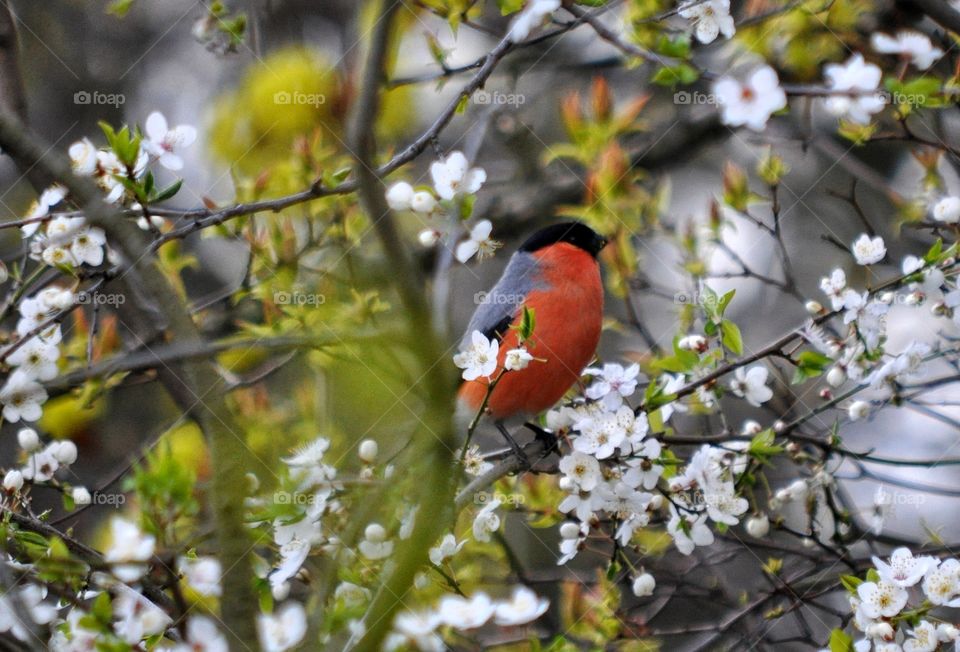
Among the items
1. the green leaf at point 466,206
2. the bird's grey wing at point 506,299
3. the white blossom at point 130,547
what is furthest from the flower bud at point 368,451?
the white blossom at point 130,547

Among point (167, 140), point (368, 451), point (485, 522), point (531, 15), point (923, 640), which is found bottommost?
point (923, 640)

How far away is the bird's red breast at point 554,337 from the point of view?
327 cm

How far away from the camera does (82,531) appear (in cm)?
493

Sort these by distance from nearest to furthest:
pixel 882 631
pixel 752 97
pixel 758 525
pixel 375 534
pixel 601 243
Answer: pixel 752 97, pixel 882 631, pixel 375 534, pixel 758 525, pixel 601 243

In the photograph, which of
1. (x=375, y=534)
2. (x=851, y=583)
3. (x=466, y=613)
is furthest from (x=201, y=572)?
(x=851, y=583)

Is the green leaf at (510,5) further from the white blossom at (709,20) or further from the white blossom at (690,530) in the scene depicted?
the white blossom at (690,530)

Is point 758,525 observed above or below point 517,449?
below

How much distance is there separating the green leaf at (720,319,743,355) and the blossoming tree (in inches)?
0.6

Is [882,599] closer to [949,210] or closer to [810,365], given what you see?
[810,365]

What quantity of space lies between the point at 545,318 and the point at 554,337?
0.30ft

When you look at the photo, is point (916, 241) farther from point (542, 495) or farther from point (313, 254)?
point (313, 254)

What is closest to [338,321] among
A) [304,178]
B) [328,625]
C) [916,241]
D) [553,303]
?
[304,178]

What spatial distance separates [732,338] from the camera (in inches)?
96.9

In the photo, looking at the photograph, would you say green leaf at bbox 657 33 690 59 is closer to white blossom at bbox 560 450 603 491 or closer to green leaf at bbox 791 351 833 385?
green leaf at bbox 791 351 833 385
